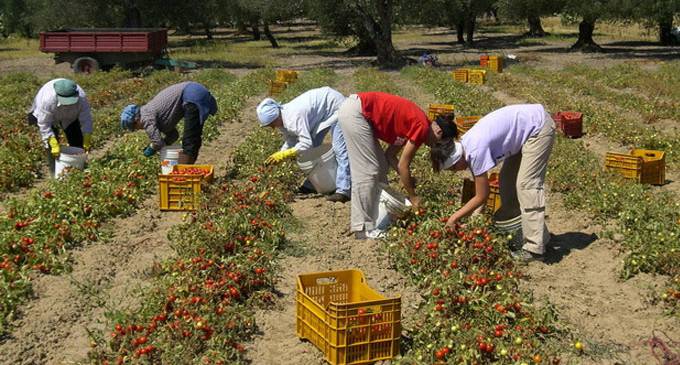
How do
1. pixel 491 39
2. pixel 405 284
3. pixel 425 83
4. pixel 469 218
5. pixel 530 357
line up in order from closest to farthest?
pixel 530 357, pixel 405 284, pixel 469 218, pixel 425 83, pixel 491 39

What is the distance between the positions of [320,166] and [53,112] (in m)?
3.24

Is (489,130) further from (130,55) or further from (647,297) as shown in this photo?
(130,55)

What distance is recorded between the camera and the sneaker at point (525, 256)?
744cm

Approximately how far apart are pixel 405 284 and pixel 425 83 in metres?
15.5

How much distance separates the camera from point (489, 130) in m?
6.97

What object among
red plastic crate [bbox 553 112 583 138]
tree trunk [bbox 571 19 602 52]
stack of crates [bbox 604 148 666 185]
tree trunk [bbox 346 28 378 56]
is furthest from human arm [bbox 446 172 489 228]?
tree trunk [bbox 346 28 378 56]

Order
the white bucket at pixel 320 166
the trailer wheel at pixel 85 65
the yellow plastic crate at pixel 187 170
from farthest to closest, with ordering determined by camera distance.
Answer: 1. the trailer wheel at pixel 85 65
2. the yellow plastic crate at pixel 187 170
3. the white bucket at pixel 320 166

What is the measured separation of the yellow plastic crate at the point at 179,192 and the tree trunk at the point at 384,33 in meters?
22.2

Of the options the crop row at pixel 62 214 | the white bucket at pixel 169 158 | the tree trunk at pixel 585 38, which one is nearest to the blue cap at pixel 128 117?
the white bucket at pixel 169 158

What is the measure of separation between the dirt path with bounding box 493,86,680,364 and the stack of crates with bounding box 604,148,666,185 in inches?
64.8

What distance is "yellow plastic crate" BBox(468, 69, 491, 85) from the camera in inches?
874

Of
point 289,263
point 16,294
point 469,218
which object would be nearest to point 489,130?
point 469,218

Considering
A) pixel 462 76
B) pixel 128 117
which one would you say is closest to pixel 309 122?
pixel 128 117

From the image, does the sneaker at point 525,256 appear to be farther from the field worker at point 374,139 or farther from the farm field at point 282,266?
the field worker at point 374,139
